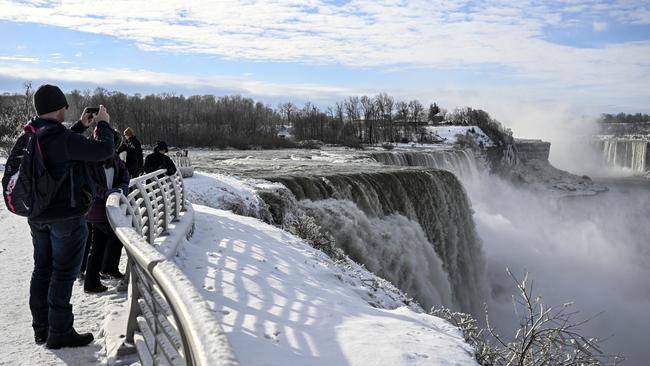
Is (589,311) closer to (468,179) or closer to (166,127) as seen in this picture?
(468,179)

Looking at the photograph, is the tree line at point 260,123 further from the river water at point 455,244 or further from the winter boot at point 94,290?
the winter boot at point 94,290

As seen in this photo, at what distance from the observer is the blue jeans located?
13.9 ft

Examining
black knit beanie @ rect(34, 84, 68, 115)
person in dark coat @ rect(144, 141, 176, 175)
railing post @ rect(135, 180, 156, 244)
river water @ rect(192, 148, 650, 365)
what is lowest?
river water @ rect(192, 148, 650, 365)

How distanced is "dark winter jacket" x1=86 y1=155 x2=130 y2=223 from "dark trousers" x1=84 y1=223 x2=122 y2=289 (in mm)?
152

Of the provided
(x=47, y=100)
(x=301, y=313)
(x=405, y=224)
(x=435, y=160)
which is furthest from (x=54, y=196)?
(x=435, y=160)

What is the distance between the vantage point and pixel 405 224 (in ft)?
62.3

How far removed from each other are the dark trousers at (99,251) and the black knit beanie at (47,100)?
6.80 ft

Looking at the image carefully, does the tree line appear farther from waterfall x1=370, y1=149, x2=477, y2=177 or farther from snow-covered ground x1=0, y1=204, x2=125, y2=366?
snow-covered ground x1=0, y1=204, x2=125, y2=366

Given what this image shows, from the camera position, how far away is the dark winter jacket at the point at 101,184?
545cm

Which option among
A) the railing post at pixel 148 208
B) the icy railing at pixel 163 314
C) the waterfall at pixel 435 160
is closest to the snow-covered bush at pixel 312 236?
the railing post at pixel 148 208

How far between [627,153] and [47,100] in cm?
10777

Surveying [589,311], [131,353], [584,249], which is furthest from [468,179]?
[131,353]

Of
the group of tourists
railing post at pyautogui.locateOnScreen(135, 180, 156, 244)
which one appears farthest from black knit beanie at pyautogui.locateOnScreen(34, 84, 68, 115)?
railing post at pyautogui.locateOnScreen(135, 180, 156, 244)

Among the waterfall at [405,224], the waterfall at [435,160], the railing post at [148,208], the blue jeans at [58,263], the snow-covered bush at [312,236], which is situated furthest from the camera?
the waterfall at [435,160]
